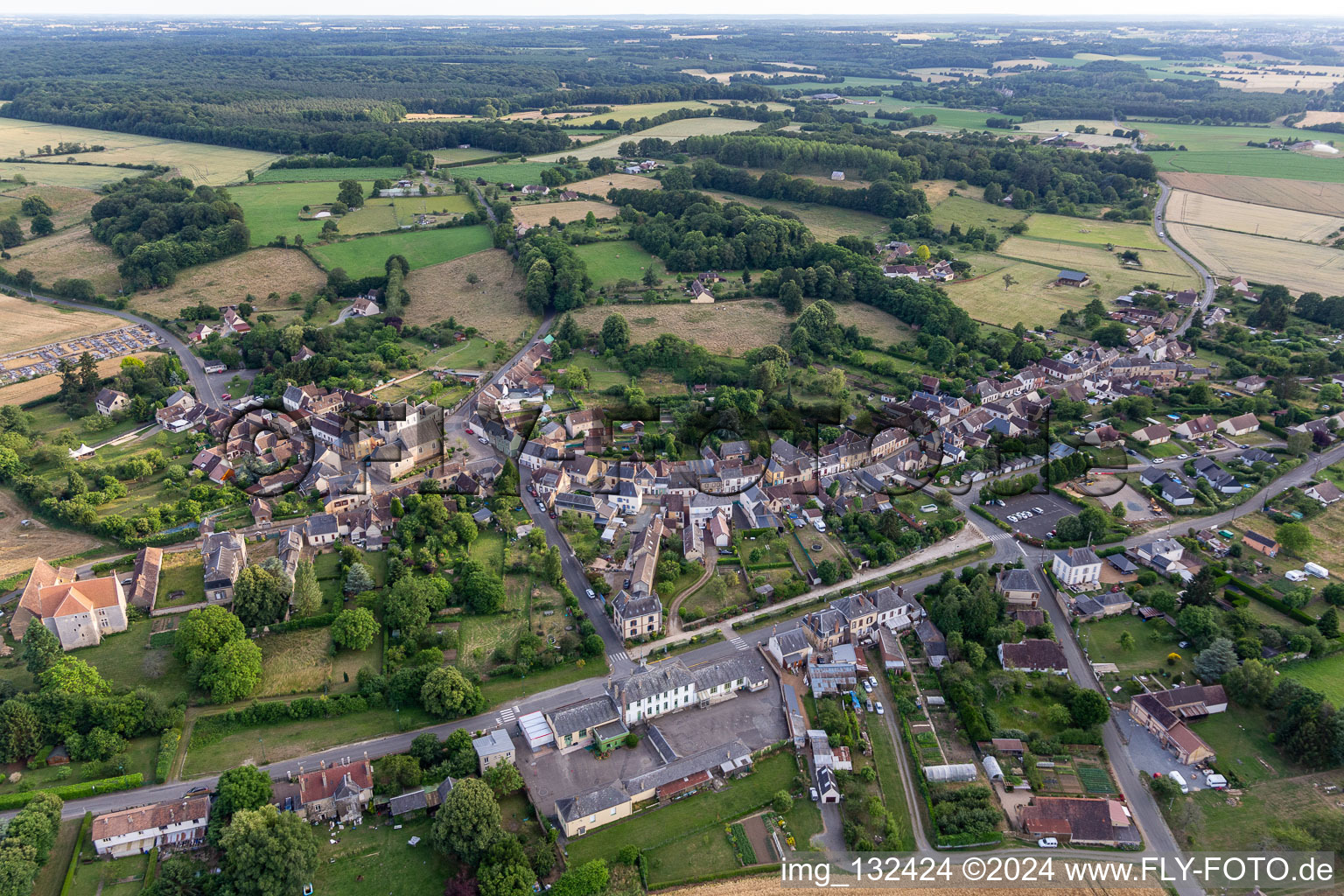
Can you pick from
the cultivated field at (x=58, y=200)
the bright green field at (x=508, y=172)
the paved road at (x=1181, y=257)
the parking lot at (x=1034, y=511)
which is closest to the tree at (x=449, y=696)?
the parking lot at (x=1034, y=511)

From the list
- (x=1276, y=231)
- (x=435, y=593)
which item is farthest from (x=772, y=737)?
(x=1276, y=231)

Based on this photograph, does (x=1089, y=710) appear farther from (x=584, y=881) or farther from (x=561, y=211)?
(x=561, y=211)

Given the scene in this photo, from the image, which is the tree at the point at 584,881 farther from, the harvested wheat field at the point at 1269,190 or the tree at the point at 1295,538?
the harvested wheat field at the point at 1269,190

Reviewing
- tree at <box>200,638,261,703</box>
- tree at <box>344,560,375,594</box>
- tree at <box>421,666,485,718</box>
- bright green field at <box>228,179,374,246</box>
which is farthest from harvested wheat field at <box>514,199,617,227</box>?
tree at <box>421,666,485,718</box>

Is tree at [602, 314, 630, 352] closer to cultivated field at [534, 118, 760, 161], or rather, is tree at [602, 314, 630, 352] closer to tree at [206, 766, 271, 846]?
tree at [206, 766, 271, 846]

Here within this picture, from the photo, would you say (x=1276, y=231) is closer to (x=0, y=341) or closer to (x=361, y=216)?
(x=361, y=216)

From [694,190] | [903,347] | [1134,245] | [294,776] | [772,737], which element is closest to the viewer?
[294,776]
